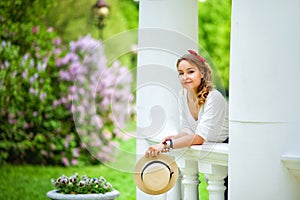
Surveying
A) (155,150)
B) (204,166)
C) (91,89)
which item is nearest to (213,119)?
(204,166)

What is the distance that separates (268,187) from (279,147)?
22cm

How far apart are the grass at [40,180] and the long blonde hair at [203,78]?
414cm

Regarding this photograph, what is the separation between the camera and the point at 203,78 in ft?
14.5

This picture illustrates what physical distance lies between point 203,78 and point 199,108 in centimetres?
20

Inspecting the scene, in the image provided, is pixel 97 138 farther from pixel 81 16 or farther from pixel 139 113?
pixel 139 113

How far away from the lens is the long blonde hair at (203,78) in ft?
14.4

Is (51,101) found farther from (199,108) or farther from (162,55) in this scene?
(199,108)

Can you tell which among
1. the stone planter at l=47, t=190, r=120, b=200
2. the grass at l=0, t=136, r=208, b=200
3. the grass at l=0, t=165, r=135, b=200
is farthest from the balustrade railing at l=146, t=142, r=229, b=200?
the grass at l=0, t=165, r=135, b=200

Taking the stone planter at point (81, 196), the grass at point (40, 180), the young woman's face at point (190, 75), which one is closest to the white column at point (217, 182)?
the young woman's face at point (190, 75)

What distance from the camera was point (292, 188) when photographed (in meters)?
3.70

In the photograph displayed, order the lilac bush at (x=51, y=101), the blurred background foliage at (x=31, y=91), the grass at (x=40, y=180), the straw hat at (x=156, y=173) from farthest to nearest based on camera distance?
the lilac bush at (x=51, y=101), the blurred background foliage at (x=31, y=91), the grass at (x=40, y=180), the straw hat at (x=156, y=173)

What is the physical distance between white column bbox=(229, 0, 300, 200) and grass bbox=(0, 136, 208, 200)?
4783mm

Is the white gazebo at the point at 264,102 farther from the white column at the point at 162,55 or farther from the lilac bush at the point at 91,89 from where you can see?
the lilac bush at the point at 91,89

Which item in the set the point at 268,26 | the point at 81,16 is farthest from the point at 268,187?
the point at 81,16
